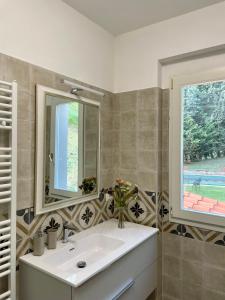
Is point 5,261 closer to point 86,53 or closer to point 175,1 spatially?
point 86,53

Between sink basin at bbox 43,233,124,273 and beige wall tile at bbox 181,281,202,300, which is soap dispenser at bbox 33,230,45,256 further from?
beige wall tile at bbox 181,281,202,300

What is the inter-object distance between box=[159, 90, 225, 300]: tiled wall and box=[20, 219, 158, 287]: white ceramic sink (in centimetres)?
22

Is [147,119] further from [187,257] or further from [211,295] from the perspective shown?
[211,295]

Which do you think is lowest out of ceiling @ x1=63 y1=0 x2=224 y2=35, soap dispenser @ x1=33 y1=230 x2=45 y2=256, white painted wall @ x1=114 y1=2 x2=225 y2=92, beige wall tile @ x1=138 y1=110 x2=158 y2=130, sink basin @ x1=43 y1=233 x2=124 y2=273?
sink basin @ x1=43 y1=233 x2=124 y2=273

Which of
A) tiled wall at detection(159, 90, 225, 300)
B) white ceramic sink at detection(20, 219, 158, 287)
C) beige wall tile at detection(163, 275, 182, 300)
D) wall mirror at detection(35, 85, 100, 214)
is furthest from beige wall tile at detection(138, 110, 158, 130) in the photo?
beige wall tile at detection(163, 275, 182, 300)

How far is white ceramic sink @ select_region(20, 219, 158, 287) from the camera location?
4.00 feet

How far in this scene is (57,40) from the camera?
1635 mm

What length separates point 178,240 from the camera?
1924 millimetres

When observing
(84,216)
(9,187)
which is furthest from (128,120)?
(9,187)

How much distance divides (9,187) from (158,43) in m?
1.64

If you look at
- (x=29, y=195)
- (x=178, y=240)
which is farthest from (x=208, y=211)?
(x=29, y=195)

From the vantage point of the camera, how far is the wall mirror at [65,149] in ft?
4.94

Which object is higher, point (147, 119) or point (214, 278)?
point (147, 119)

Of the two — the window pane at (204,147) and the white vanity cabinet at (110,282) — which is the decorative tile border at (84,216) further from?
the window pane at (204,147)
